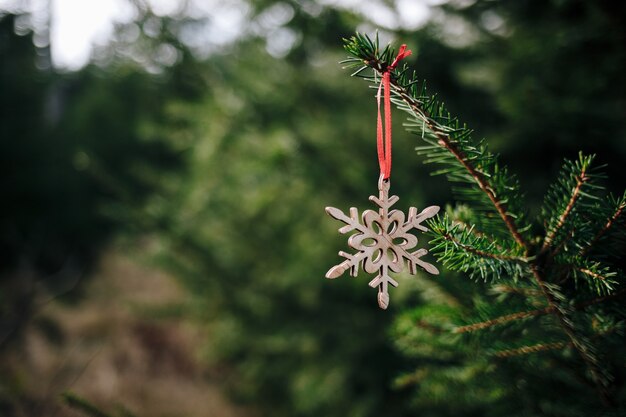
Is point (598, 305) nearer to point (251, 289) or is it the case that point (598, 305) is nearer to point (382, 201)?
point (382, 201)

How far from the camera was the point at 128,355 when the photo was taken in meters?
5.70

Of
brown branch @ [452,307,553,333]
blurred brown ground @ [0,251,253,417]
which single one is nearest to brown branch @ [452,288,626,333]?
brown branch @ [452,307,553,333]

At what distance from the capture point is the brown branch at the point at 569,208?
0.73 meters

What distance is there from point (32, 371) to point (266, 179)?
1.74m

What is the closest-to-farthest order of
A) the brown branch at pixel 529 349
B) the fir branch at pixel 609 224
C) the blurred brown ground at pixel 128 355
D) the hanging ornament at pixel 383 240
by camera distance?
1. the fir branch at pixel 609 224
2. the hanging ornament at pixel 383 240
3. the brown branch at pixel 529 349
4. the blurred brown ground at pixel 128 355

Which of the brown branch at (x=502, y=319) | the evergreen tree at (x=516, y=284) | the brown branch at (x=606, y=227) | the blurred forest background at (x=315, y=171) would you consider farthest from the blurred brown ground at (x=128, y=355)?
the brown branch at (x=606, y=227)

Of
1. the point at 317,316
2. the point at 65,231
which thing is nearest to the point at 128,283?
the point at 65,231

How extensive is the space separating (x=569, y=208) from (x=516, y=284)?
0.23 meters

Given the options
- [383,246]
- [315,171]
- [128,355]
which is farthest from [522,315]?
[128,355]

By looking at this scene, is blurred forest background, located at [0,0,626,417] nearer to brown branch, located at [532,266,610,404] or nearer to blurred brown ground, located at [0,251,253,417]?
blurred brown ground, located at [0,251,253,417]

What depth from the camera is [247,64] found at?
2.84 m

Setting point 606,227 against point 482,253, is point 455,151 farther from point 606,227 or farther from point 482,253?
point 606,227

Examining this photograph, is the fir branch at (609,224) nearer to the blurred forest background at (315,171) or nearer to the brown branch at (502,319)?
the brown branch at (502,319)

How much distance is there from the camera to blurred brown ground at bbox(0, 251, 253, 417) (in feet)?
13.6
